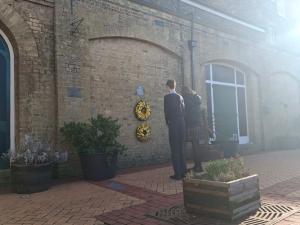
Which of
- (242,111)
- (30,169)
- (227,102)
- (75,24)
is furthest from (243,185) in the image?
(242,111)

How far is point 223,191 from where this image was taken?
420cm

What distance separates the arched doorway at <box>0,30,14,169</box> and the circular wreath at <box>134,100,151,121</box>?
335 cm

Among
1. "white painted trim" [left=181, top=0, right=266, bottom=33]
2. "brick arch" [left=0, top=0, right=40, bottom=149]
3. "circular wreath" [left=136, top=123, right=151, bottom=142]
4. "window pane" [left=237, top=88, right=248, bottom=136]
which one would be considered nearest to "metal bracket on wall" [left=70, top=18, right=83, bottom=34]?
"brick arch" [left=0, top=0, right=40, bottom=149]

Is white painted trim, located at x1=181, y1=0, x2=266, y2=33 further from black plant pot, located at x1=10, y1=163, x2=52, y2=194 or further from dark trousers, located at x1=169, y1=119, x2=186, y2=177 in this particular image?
black plant pot, located at x1=10, y1=163, x2=52, y2=194

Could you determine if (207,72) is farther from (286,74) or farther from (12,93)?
(12,93)

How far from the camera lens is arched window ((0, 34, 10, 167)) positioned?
7293 mm

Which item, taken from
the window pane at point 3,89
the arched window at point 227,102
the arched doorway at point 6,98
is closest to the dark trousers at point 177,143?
the arched doorway at point 6,98

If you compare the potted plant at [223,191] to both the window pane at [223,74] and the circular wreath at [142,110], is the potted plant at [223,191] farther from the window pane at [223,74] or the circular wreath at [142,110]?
the window pane at [223,74]

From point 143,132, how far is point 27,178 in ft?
12.8

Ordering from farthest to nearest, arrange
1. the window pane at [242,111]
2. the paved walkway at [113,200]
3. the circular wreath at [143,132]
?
the window pane at [242,111] → the circular wreath at [143,132] → the paved walkway at [113,200]

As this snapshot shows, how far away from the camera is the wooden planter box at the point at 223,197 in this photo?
4191 millimetres

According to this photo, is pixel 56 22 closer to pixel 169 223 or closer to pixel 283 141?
pixel 169 223

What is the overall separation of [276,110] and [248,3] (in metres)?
4.91

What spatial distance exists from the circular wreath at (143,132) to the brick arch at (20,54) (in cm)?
313
